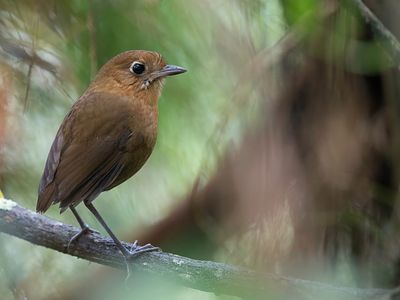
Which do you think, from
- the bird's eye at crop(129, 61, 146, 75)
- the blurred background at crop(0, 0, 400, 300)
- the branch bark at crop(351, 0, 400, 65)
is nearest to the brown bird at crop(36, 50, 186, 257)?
the bird's eye at crop(129, 61, 146, 75)

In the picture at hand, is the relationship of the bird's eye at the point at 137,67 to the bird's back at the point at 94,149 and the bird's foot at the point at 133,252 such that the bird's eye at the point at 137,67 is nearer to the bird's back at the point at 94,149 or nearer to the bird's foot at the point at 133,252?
the bird's back at the point at 94,149

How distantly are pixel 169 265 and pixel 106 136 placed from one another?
0.72m

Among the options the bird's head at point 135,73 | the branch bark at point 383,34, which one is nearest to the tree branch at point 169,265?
the bird's head at point 135,73

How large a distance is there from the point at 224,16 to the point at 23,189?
1.11 meters

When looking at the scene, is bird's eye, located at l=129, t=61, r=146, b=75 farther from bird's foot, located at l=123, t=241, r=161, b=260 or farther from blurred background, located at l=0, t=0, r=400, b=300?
bird's foot, located at l=123, t=241, r=161, b=260

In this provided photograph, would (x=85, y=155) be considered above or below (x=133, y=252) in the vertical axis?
above

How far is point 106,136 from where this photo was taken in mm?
3146

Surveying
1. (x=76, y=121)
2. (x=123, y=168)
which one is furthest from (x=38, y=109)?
(x=123, y=168)

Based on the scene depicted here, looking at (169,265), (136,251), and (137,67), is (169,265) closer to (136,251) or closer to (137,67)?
(136,251)

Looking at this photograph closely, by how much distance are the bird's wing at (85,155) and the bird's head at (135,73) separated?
130 mm

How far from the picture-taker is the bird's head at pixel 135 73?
315 cm

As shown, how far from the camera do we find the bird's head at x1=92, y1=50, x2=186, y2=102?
124 inches

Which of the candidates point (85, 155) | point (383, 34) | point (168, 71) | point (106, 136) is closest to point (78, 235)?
point (85, 155)

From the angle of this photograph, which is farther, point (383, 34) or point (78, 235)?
point (78, 235)
